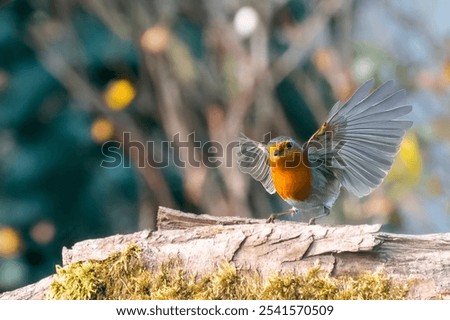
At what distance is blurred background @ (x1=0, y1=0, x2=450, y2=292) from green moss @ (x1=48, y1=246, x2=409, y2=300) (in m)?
1.68

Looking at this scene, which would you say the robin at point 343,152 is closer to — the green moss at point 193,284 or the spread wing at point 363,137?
the spread wing at point 363,137

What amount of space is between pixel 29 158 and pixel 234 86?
3.20 ft

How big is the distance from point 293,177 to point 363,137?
0.71 feet

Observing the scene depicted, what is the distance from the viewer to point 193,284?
1424mm

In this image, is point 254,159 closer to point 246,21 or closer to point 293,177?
point 293,177

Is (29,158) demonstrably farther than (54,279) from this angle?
Yes

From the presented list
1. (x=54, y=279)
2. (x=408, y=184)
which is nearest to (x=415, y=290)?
(x=54, y=279)

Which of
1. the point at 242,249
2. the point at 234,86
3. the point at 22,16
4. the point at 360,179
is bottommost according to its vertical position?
the point at 242,249

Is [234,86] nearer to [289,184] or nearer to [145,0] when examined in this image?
[145,0]

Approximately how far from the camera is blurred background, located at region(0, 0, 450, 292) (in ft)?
10.4

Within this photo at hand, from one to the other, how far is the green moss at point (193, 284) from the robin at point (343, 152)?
262mm

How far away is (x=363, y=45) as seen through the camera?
3.02 meters

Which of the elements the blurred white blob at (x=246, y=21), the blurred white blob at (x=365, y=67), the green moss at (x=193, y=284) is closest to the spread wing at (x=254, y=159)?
the green moss at (x=193, y=284)
